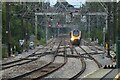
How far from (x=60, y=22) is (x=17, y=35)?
26637 millimetres

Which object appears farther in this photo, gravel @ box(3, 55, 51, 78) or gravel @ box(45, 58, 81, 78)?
gravel @ box(3, 55, 51, 78)

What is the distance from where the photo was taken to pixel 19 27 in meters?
60.9

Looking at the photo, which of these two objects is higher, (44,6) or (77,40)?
A: (44,6)

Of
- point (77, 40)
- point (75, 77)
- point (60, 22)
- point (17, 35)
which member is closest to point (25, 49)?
point (17, 35)

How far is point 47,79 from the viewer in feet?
65.3

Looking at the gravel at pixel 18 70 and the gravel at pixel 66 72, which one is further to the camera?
the gravel at pixel 18 70

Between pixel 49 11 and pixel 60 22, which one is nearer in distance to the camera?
pixel 49 11

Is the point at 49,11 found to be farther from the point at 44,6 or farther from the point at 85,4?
the point at 85,4

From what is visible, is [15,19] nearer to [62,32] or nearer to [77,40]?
[77,40]

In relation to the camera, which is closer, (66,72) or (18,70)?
(66,72)

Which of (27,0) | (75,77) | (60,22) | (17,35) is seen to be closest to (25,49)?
(17,35)

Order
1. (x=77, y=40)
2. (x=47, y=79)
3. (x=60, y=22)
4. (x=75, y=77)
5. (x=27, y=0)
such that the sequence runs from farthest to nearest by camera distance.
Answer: (x=60, y=22) → (x=77, y=40) → (x=27, y=0) → (x=75, y=77) → (x=47, y=79)

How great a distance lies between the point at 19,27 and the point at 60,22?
2616cm

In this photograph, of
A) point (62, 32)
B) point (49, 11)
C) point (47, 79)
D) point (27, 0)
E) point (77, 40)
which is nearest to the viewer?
point (47, 79)
